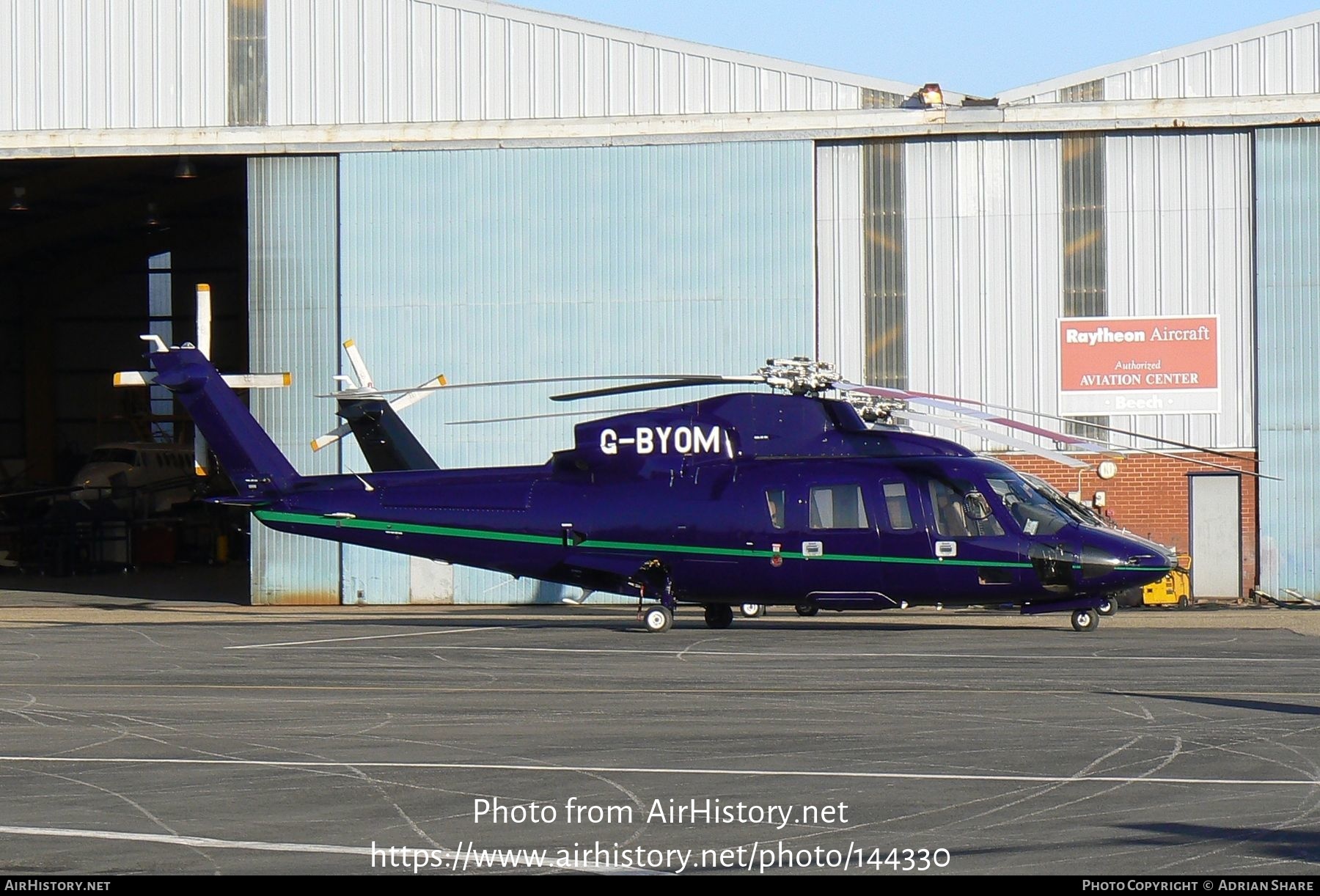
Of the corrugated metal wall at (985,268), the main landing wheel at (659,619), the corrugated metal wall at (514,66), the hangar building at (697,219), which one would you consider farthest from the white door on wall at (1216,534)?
the main landing wheel at (659,619)

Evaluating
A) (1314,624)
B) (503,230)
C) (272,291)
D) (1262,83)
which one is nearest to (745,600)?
(1314,624)

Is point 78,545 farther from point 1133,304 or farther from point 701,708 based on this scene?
point 701,708

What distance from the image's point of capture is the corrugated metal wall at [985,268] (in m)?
27.0

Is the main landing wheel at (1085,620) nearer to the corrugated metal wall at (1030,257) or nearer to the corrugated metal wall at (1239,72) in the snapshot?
the corrugated metal wall at (1030,257)

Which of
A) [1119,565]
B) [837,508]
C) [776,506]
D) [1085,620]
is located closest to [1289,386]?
[1085,620]

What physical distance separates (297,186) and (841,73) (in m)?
10.8

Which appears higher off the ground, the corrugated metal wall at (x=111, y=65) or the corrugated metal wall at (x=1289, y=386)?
the corrugated metal wall at (x=111, y=65)

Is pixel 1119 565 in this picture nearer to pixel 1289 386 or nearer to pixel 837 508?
pixel 837 508

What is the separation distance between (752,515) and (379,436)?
662 cm

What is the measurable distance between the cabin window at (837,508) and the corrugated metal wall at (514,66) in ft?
35.6

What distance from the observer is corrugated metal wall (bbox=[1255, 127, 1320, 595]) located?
26.5m

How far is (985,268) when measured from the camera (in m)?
27.1

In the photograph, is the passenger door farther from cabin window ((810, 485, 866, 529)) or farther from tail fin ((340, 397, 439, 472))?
tail fin ((340, 397, 439, 472))

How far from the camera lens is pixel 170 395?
2089 inches
